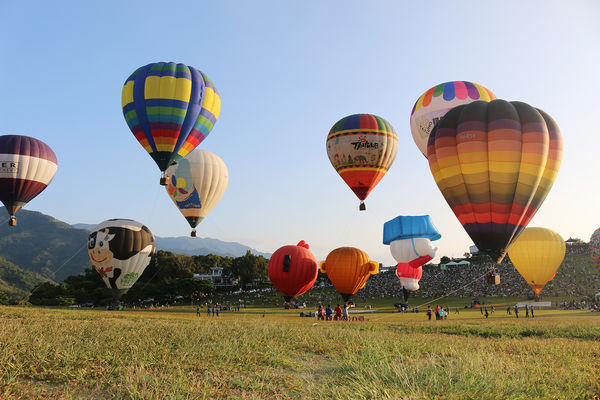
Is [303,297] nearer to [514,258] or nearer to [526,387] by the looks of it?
[514,258]

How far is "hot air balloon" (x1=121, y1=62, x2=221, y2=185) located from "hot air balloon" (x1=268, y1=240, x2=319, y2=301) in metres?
12.1

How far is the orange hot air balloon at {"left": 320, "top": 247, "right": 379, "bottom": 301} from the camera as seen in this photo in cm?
3550

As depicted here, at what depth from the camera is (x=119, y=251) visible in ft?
109

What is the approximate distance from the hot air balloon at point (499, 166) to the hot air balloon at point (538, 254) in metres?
17.9

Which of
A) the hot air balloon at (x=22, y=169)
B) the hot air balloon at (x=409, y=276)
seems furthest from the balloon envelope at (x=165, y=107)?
the hot air balloon at (x=409, y=276)

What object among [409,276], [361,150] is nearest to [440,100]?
[361,150]

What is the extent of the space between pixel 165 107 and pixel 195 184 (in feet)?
34.1

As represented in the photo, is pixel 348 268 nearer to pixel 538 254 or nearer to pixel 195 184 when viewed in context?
pixel 195 184

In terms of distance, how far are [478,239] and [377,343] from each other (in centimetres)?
1167

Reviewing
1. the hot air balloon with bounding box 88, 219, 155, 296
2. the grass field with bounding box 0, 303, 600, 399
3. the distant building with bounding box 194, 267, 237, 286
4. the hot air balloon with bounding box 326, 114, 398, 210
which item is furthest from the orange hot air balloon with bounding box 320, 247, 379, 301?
the distant building with bounding box 194, 267, 237, 286

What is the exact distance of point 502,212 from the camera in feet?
59.8

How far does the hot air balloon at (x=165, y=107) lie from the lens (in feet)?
89.4

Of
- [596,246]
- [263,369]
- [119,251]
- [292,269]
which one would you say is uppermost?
[596,246]

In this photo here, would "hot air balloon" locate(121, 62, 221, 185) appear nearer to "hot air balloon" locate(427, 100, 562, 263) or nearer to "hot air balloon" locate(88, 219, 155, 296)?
"hot air balloon" locate(88, 219, 155, 296)
